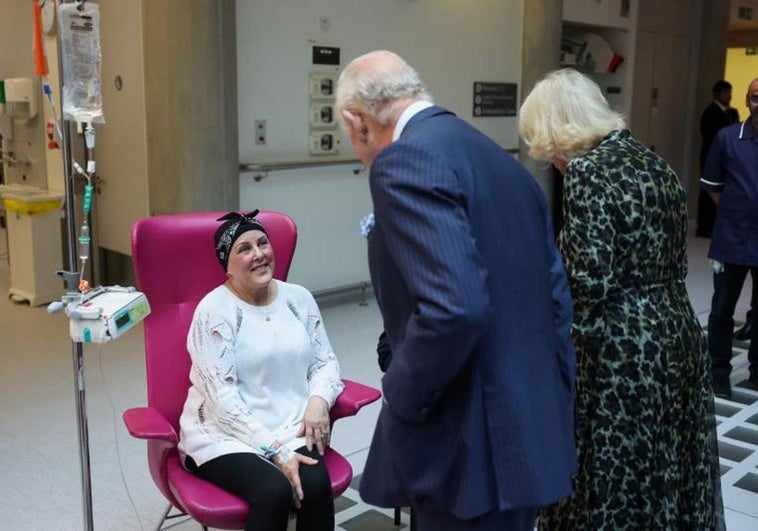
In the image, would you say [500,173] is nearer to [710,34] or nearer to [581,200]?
[581,200]

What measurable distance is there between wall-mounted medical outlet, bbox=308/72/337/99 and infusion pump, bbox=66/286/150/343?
373 centimetres

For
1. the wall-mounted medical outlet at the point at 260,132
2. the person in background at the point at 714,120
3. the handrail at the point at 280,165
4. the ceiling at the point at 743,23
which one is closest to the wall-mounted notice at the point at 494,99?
the handrail at the point at 280,165

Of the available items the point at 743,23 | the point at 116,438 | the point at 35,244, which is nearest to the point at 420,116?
the point at 116,438

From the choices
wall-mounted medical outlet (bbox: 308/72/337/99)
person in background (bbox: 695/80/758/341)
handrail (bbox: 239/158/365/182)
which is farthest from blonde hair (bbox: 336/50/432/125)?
person in background (bbox: 695/80/758/341)

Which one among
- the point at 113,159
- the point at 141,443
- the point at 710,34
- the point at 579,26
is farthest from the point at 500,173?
the point at 710,34

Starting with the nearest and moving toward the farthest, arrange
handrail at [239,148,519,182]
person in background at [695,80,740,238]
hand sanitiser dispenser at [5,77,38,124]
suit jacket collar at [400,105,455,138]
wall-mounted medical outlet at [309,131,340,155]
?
suit jacket collar at [400,105,455,138] → handrail at [239,148,519,182] → wall-mounted medical outlet at [309,131,340,155] → hand sanitiser dispenser at [5,77,38,124] → person in background at [695,80,740,238]

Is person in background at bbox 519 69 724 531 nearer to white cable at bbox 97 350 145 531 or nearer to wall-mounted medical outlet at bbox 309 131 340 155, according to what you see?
white cable at bbox 97 350 145 531

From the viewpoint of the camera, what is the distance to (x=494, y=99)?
23.1 ft

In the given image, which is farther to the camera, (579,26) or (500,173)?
(579,26)

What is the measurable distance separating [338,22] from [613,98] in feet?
13.8

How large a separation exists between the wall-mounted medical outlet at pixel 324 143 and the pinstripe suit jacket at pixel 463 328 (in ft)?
13.6

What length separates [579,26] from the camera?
838cm

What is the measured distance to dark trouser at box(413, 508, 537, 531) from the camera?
5.14 ft

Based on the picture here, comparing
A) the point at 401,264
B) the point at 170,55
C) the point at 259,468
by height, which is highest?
the point at 170,55
